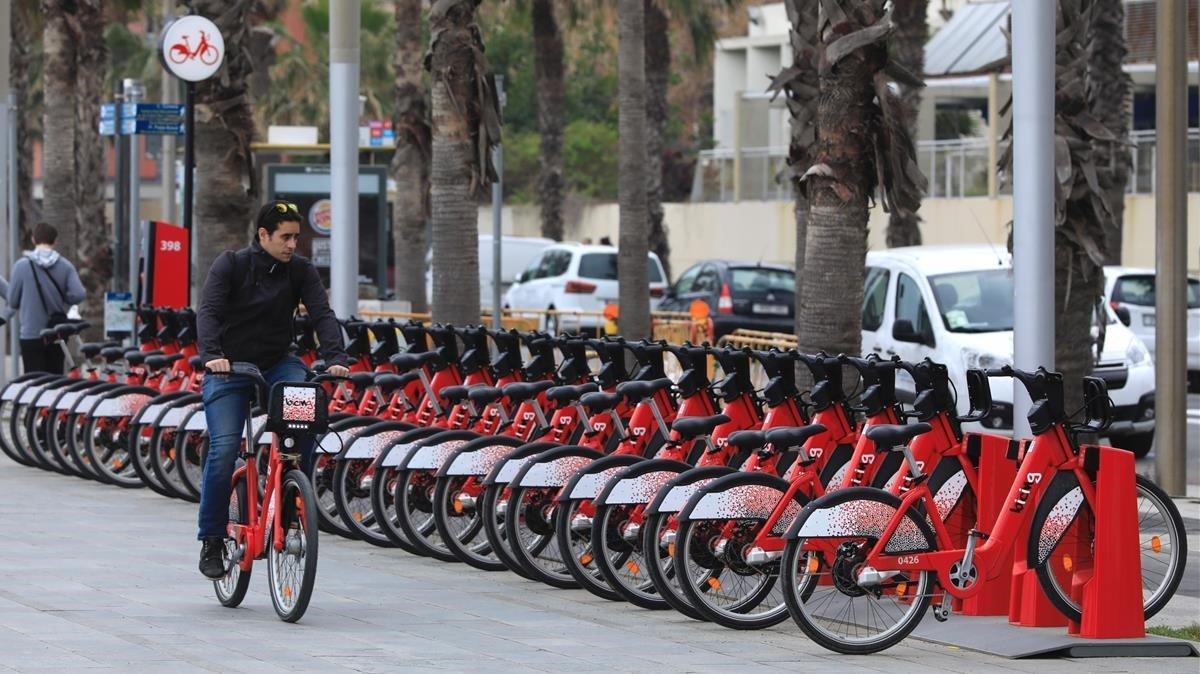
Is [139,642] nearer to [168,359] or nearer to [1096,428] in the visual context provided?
[1096,428]

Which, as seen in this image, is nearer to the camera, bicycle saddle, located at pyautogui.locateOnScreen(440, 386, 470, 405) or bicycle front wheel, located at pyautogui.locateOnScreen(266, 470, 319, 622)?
bicycle front wheel, located at pyautogui.locateOnScreen(266, 470, 319, 622)

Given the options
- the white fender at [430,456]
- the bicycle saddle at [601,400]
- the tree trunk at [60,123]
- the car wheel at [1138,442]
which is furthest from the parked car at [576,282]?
the bicycle saddle at [601,400]

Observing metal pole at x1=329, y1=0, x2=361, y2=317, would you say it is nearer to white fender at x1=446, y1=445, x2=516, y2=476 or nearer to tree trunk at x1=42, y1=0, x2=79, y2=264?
white fender at x1=446, y1=445, x2=516, y2=476

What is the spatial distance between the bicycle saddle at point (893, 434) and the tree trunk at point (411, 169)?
18.4m

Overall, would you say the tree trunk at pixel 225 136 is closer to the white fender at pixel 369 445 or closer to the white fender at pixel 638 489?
the white fender at pixel 369 445

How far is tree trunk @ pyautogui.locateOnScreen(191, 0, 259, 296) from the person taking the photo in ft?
64.6

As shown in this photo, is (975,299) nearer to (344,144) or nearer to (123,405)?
(344,144)

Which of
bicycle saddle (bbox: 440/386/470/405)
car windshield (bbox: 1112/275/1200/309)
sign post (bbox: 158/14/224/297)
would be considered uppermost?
sign post (bbox: 158/14/224/297)

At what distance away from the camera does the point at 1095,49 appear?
22.9 meters

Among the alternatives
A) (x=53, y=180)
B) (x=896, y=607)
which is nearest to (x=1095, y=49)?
(x=53, y=180)

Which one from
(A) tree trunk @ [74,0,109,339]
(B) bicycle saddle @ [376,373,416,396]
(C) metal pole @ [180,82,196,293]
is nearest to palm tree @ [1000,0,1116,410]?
(B) bicycle saddle @ [376,373,416,396]

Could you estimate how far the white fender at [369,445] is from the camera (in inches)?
457

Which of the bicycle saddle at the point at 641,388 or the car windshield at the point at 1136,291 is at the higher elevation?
the car windshield at the point at 1136,291

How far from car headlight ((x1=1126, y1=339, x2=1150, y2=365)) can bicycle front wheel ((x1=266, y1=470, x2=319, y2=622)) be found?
11.0 m
